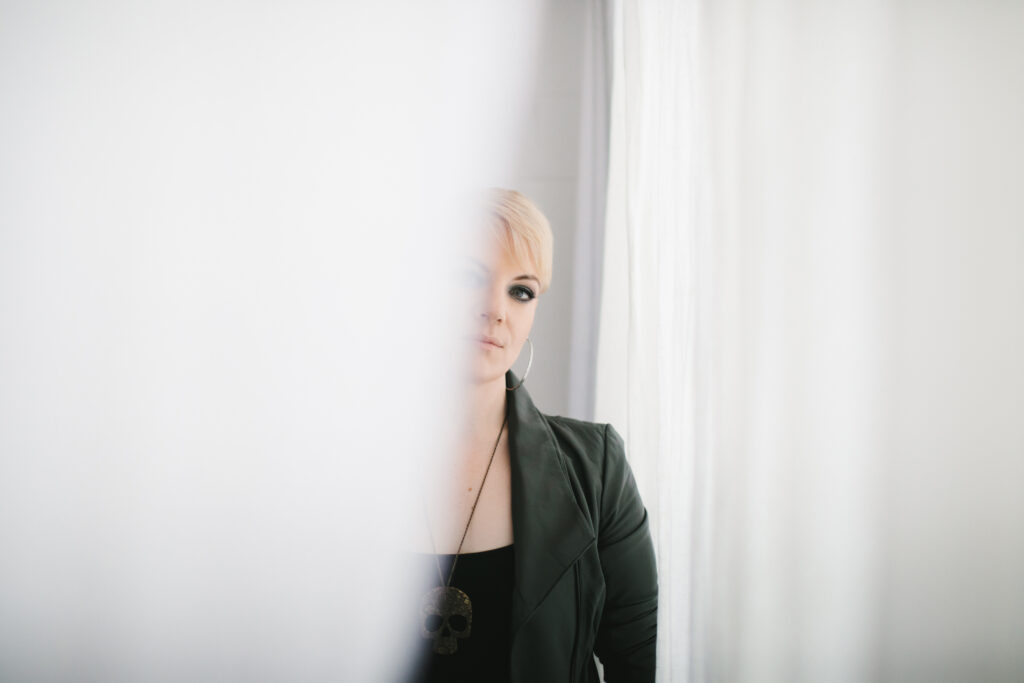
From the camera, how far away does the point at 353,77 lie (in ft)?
3.18

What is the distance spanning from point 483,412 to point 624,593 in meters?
0.33

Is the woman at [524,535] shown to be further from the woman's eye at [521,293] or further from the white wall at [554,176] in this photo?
the white wall at [554,176]

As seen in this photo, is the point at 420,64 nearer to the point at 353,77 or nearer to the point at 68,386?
the point at 353,77

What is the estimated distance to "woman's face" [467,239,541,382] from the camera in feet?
2.55

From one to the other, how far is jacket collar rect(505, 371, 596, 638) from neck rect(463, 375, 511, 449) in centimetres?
3

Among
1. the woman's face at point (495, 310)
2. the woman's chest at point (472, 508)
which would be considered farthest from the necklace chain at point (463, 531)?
the woman's face at point (495, 310)

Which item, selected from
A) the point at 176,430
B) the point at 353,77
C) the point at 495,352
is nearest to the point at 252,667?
the point at 176,430

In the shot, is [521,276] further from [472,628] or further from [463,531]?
[472,628]

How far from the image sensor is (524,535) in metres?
0.78

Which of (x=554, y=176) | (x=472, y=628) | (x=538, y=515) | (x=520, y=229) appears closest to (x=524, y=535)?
(x=538, y=515)

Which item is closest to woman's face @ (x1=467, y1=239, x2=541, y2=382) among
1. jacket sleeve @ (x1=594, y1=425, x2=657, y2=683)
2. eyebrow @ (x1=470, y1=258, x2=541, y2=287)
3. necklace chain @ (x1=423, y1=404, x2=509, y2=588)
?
eyebrow @ (x1=470, y1=258, x2=541, y2=287)

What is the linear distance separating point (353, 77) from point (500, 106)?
0.25 metres

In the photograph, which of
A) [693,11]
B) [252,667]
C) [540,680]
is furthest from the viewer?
[693,11]

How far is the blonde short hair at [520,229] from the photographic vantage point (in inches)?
31.0
